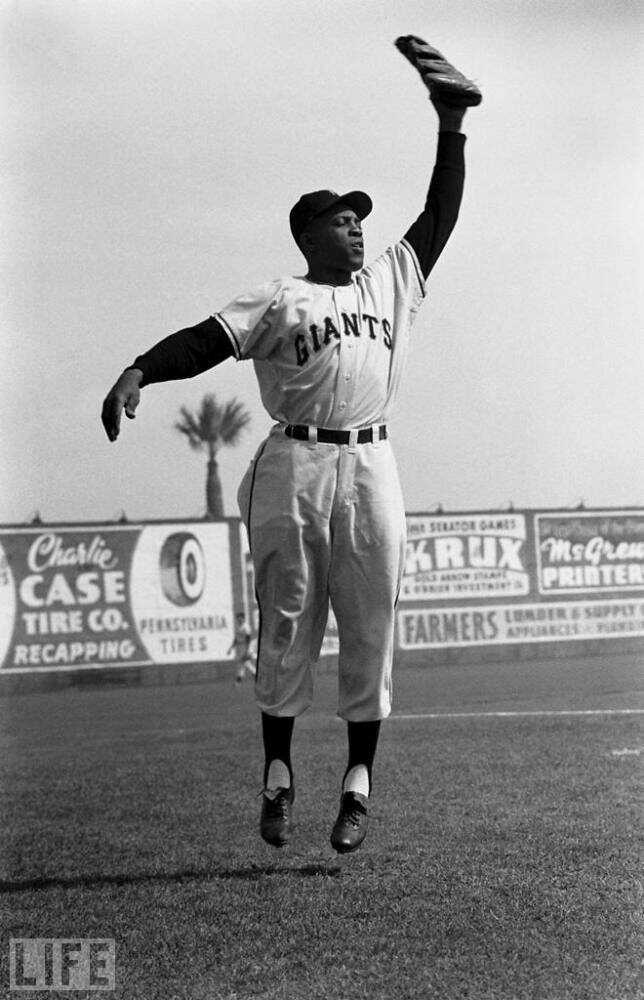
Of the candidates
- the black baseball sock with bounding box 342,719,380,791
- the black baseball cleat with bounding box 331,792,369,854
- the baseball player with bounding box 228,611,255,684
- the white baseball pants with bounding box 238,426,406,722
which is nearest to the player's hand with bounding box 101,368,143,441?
the white baseball pants with bounding box 238,426,406,722

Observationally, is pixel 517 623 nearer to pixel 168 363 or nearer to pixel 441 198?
pixel 441 198

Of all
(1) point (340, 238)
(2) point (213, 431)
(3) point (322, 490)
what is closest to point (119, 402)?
(3) point (322, 490)

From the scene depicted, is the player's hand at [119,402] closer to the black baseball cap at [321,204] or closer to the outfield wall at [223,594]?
the black baseball cap at [321,204]

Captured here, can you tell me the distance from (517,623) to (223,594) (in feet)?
17.4

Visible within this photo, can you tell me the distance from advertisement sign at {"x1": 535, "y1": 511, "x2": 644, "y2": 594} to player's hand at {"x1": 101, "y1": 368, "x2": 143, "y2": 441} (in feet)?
60.4

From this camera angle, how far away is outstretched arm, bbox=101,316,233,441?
3355 millimetres

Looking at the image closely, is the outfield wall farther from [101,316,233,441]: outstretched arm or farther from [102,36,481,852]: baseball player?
[101,316,233,441]: outstretched arm

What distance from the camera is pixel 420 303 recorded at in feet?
13.8

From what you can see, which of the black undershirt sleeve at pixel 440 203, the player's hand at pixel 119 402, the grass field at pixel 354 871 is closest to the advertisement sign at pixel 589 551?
the grass field at pixel 354 871

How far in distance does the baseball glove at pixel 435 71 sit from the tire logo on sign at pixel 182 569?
15170mm

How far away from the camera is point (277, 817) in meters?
3.95

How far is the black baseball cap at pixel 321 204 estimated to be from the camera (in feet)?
13.1

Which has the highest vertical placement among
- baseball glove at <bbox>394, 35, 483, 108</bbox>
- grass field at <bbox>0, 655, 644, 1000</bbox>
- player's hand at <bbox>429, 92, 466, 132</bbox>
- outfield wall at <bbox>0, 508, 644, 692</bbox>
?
baseball glove at <bbox>394, 35, 483, 108</bbox>

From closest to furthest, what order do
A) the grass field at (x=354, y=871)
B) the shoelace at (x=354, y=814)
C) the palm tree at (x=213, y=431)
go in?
the grass field at (x=354, y=871), the shoelace at (x=354, y=814), the palm tree at (x=213, y=431)
